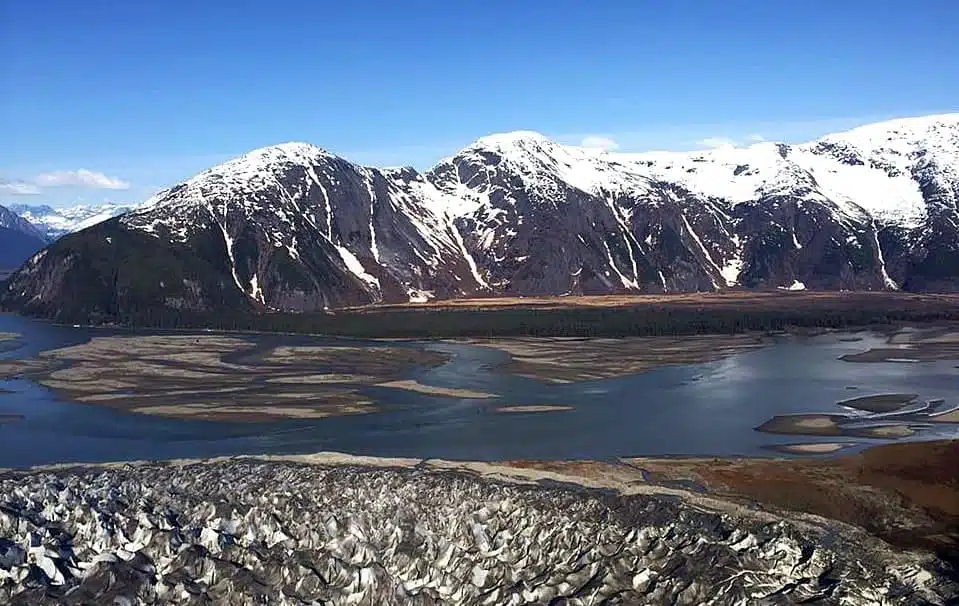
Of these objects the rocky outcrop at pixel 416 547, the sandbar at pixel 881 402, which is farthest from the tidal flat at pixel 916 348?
the rocky outcrop at pixel 416 547

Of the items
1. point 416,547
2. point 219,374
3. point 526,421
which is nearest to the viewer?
point 416,547

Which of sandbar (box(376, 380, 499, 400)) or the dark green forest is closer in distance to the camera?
sandbar (box(376, 380, 499, 400))

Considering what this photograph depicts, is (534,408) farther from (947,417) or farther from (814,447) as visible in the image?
(947,417)

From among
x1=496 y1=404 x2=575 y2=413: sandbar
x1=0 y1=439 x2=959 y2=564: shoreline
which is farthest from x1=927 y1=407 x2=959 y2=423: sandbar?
x1=496 y1=404 x2=575 y2=413: sandbar

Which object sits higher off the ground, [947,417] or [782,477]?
[782,477]

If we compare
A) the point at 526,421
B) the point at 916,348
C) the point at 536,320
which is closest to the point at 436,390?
the point at 526,421

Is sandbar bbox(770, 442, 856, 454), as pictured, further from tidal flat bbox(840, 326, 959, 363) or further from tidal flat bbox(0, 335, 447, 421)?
tidal flat bbox(840, 326, 959, 363)
